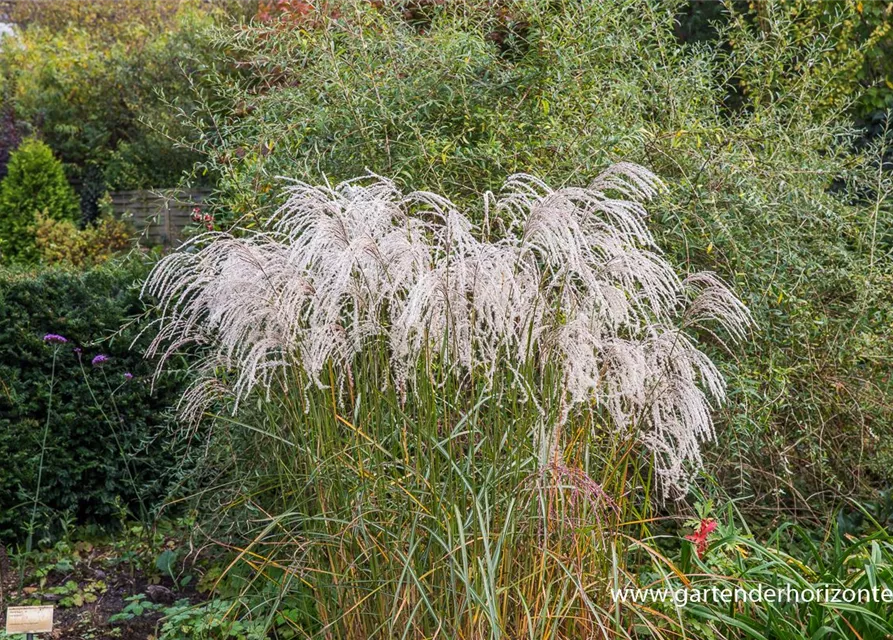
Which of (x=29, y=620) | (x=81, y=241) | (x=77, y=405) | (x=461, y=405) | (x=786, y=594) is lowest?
(x=81, y=241)

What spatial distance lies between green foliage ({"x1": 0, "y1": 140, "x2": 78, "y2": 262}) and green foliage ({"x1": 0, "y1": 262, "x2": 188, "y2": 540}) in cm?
605

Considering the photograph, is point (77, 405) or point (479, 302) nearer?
point (479, 302)

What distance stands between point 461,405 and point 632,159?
1.93 meters

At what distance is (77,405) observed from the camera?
16.5 ft

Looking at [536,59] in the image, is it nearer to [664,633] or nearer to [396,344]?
[396,344]

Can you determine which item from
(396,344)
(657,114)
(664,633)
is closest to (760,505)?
(664,633)

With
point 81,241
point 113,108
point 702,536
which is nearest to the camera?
point 702,536

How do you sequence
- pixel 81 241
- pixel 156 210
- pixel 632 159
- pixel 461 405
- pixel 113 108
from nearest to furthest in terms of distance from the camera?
pixel 461 405, pixel 632 159, pixel 156 210, pixel 81 241, pixel 113 108

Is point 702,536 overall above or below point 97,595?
above

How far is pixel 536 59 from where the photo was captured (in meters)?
4.54

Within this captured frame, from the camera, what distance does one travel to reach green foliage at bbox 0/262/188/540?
15.8 feet

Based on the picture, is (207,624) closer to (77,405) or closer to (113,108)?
(77,405)

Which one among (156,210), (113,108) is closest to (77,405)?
(156,210)

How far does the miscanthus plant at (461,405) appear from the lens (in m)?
2.69
